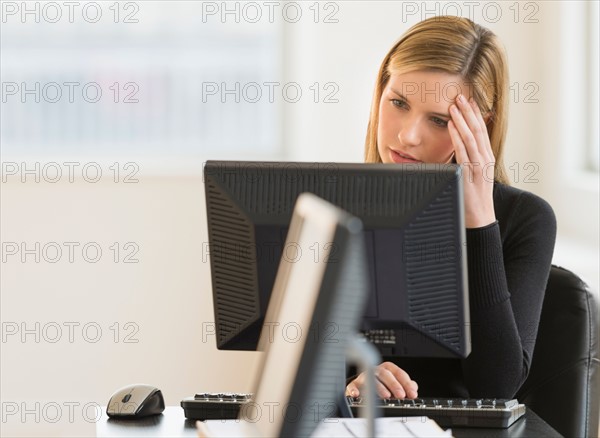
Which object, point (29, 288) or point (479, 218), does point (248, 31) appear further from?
point (479, 218)

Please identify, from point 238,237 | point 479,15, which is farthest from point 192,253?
point 238,237

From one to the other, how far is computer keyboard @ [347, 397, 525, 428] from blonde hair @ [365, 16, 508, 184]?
27.6 inches

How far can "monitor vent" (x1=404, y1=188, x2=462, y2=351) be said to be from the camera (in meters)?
1.34

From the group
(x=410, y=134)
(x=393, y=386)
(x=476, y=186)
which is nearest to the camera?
(x=393, y=386)

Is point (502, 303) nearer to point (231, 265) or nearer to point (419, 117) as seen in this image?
point (419, 117)

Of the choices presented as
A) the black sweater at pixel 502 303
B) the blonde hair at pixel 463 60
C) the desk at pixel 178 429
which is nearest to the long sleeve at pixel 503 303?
the black sweater at pixel 502 303

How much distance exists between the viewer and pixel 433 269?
4.43ft

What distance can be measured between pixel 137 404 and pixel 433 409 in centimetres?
46

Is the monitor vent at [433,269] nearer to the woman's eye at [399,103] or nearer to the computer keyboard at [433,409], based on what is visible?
the computer keyboard at [433,409]

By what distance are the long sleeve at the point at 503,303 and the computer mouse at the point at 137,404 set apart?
0.55m

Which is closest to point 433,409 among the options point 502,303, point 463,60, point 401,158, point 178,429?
point 502,303

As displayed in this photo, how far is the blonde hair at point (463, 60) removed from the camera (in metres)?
2.00

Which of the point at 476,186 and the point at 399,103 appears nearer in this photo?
the point at 476,186

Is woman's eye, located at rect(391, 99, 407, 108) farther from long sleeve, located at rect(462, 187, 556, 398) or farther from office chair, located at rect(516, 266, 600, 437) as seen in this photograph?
office chair, located at rect(516, 266, 600, 437)
